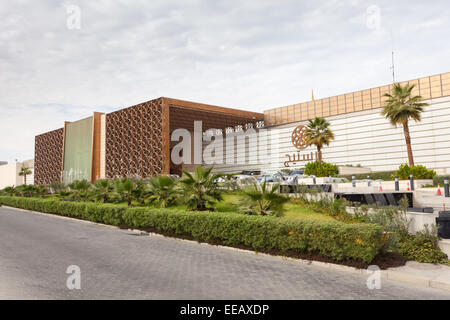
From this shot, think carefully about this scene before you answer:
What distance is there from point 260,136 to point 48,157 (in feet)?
176

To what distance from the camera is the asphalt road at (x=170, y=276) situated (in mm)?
6586

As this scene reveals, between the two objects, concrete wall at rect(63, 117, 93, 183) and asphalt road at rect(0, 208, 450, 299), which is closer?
asphalt road at rect(0, 208, 450, 299)

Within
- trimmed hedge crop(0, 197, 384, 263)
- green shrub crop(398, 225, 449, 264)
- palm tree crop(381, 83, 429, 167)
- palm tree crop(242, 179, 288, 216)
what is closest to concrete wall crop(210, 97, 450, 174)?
palm tree crop(381, 83, 429, 167)

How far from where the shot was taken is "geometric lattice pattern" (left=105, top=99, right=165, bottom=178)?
184ft

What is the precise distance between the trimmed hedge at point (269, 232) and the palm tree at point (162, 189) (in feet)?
6.73

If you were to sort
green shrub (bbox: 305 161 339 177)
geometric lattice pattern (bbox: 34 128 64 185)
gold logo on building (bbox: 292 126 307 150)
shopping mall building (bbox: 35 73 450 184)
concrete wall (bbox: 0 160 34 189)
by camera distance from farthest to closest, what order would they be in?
concrete wall (bbox: 0 160 34 189), geometric lattice pattern (bbox: 34 128 64 185), gold logo on building (bbox: 292 126 307 150), shopping mall building (bbox: 35 73 450 184), green shrub (bbox: 305 161 339 177)

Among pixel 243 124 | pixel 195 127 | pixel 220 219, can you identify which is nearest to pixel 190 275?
pixel 220 219

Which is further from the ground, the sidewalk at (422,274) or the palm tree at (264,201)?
the palm tree at (264,201)

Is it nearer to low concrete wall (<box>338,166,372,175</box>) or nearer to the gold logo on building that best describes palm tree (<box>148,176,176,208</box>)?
low concrete wall (<box>338,166,372,175</box>)

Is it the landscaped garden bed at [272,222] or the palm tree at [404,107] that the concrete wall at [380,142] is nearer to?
the palm tree at [404,107]

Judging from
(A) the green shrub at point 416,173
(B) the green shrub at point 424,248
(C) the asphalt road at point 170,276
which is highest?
(A) the green shrub at point 416,173

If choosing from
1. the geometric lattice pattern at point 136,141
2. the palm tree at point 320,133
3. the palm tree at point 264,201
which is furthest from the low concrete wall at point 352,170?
the palm tree at point 264,201

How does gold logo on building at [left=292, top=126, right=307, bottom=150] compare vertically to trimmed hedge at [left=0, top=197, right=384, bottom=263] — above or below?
above

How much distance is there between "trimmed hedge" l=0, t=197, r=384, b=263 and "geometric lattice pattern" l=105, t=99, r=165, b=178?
39.5m
